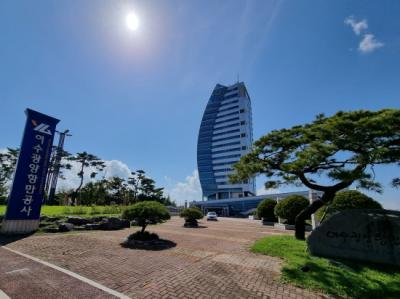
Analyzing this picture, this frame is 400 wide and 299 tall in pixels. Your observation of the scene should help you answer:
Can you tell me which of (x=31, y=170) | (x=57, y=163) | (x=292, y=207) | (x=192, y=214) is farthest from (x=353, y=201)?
Answer: (x=57, y=163)

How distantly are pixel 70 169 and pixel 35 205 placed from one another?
39204mm

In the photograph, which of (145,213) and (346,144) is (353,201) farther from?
(145,213)

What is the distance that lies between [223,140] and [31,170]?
94.5 meters

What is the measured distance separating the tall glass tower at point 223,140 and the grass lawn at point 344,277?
89.9 m

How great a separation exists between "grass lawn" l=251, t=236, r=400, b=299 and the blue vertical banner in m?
15.5

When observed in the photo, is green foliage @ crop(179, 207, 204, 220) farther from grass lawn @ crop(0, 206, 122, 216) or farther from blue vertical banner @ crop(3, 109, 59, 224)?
blue vertical banner @ crop(3, 109, 59, 224)

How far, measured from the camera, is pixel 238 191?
98625mm

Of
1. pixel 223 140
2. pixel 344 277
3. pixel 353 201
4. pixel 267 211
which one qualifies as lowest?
pixel 344 277

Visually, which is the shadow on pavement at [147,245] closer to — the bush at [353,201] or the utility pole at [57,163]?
the bush at [353,201]

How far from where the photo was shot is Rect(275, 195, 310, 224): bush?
20453 millimetres

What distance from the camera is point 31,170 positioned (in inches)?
554

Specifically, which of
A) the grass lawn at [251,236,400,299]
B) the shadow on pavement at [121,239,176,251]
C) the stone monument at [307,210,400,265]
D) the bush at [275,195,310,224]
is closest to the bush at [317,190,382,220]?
the stone monument at [307,210,400,265]

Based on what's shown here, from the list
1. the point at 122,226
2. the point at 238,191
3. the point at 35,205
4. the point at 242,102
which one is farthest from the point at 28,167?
the point at 242,102

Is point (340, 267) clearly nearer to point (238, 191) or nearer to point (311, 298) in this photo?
point (311, 298)
